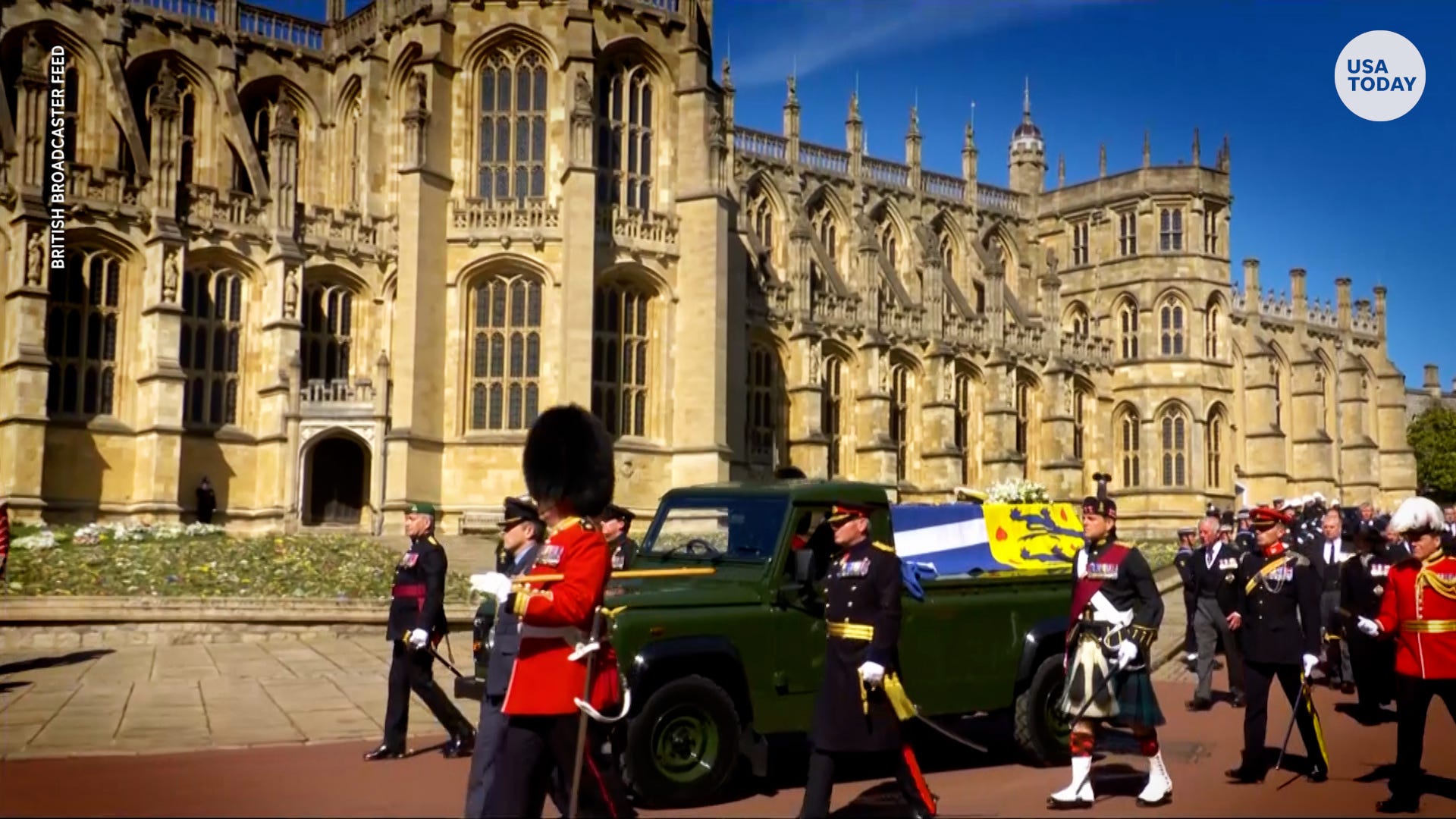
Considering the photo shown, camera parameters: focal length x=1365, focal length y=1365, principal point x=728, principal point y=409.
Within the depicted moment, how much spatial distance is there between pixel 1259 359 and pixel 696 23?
3144 cm

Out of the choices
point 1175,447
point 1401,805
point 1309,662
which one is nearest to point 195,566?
point 1309,662

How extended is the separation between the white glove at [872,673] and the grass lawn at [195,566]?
1337 centimetres

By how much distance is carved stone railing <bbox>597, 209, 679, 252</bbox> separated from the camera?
32.1 meters

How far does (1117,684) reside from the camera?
29.8 ft

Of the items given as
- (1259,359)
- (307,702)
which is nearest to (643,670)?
(307,702)

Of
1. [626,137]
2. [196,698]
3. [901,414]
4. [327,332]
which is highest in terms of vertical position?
[626,137]

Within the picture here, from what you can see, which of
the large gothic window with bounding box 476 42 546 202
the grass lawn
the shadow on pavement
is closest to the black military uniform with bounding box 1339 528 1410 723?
the grass lawn

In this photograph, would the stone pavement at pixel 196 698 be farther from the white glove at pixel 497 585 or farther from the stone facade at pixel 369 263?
the stone facade at pixel 369 263

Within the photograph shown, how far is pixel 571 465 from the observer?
680cm

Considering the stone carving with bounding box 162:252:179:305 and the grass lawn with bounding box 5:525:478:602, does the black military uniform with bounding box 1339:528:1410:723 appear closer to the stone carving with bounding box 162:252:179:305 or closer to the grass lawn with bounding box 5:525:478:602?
the grass lawn with bounding box 5:525:478:602

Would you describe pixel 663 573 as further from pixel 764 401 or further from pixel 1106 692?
pixel 764 401

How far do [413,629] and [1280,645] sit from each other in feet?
21.6

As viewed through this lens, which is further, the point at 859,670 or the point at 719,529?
the point at 719,529

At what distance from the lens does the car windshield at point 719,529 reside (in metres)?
10.2
